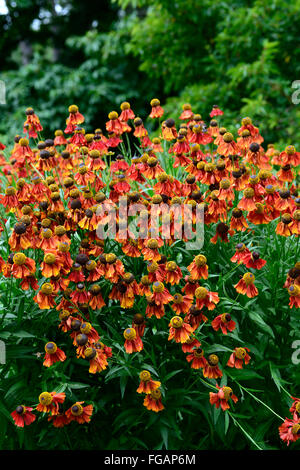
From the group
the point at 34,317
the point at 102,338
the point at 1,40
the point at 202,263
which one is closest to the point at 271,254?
the point at 202,263

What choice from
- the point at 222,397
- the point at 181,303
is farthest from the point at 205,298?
the point at 222,397

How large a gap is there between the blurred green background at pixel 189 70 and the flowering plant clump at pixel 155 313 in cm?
270

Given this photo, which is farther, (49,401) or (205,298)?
(205,298)

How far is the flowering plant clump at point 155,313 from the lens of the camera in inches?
70.1

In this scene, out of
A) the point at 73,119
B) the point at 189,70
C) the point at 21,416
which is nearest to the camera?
the point at 21,416

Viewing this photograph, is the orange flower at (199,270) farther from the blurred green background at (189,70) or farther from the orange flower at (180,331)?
the blurred green background at (189,70)

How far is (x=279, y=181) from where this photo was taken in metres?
2.28

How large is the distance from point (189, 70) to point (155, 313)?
15.6 feet

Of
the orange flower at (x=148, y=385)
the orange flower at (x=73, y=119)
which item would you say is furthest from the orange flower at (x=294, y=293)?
the orange flower at (x=73, y=119)

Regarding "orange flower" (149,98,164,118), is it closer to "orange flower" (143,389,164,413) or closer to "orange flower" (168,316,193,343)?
"orange flower" (168,316,193,343)

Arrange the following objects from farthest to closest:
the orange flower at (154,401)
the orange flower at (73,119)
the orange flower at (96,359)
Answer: the orange flower at (73,119) → the orange flower at (154,401) → the orange flower at (96,359)

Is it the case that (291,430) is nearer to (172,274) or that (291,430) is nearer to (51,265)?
(172,274)

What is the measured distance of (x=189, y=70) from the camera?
593 cm

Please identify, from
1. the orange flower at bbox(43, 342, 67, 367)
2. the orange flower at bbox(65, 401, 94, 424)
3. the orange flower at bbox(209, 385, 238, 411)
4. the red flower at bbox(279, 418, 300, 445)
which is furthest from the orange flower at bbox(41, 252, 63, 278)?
the red flower at bbox(279, 418, 300, 445)
